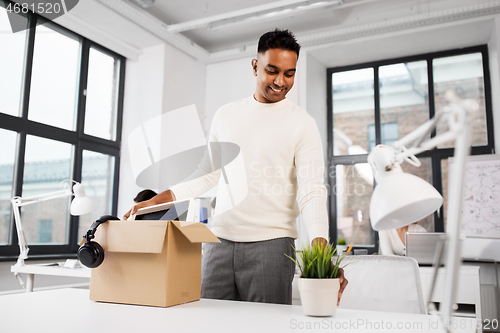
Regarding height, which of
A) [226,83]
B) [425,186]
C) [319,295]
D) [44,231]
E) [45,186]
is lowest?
[319,295]

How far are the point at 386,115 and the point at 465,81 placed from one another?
86cm

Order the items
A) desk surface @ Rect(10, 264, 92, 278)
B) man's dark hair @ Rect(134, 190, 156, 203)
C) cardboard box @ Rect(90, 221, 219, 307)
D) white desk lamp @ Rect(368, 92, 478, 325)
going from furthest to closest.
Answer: man's dark hair @ Rect(134, 190, 156, 203), desk surface @ Rect(10, 264, 92, 278), cardboard box @ Rect(90, 221, 219, 307), white desk lamp @ Rect(368, 92, 478, 325)

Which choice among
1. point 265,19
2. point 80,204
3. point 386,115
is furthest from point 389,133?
point 80,204

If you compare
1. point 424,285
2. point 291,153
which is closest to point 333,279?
point 291,153

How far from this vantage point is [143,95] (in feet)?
14.4

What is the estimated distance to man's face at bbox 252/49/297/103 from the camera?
4.72ft

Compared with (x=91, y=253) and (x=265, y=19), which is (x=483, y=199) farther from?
(x=91, y=253)

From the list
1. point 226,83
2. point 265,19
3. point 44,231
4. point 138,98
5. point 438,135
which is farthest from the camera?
point 226,83

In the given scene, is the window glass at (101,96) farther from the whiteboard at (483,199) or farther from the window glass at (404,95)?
the whiteboard at (483,199)

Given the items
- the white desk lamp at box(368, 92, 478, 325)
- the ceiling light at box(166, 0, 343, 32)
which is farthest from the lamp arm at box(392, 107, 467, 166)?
the ceiling light at box(166, 0, 343, 32)

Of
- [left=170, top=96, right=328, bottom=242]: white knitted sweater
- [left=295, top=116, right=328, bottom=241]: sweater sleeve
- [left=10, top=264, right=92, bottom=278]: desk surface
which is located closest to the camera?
[left=295, top=116, right=328, bottom=241]: sweater sleeve

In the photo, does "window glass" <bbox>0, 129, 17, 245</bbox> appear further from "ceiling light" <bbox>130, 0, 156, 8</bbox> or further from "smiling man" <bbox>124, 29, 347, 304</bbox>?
"smiling man" <bbox>124, 29, 347, 304</bbox>

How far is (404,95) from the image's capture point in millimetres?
4680

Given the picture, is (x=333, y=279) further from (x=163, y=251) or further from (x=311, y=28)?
(x=311, y=28)
